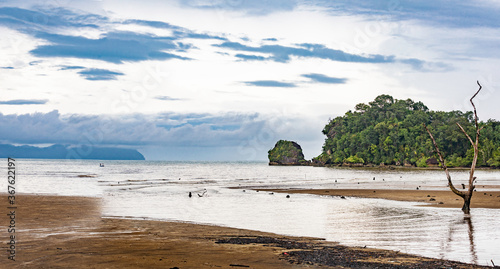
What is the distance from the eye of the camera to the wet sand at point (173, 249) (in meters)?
13.4

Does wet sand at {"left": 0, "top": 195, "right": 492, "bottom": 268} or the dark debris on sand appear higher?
the dark debris on sand

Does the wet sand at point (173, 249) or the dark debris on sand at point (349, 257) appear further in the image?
the wet sand at point (173, 249)

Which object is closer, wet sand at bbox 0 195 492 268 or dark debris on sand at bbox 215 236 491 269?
dark debris on sand at bbox 215 236 491 269

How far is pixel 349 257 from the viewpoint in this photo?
47.0 feet

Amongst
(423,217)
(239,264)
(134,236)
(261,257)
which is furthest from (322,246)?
(423,217)

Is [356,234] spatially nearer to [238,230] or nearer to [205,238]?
[238,230]

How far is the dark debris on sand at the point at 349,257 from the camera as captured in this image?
13.2 metres

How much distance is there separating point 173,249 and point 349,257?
5907mm

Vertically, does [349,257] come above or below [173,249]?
above

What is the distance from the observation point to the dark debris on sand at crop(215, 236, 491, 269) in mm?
13219

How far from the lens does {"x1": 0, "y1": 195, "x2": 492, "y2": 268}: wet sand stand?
44.0 feet

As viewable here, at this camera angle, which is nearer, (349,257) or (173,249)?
(349,257)

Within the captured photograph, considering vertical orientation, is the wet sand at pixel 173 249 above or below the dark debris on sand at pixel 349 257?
below

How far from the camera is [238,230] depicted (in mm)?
21312
